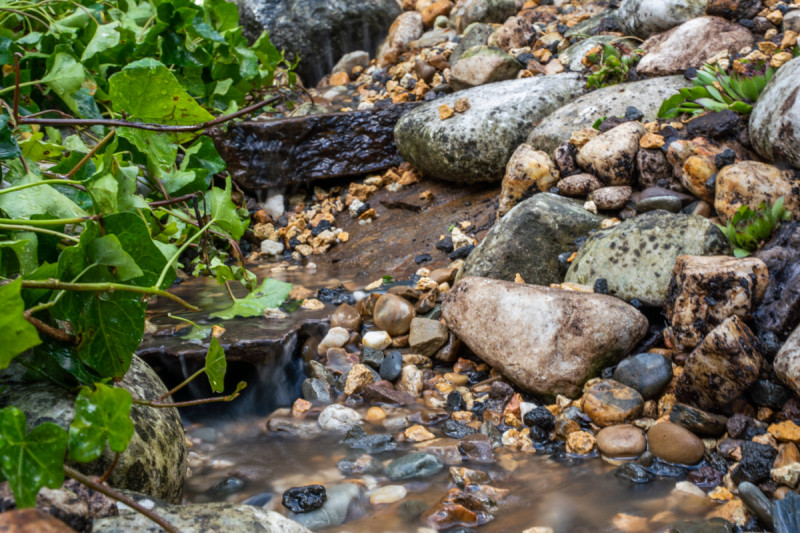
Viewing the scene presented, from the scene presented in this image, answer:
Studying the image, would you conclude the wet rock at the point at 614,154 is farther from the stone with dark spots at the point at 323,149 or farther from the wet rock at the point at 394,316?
the stone with dark spots at the point at 323,149

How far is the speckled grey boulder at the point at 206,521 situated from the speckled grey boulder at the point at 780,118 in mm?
3157

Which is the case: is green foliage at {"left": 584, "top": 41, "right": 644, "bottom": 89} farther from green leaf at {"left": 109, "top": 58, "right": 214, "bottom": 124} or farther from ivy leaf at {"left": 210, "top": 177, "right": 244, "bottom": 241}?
green leaf at {"left": 109, "top": 58, "right": 214, "bottom": 124}

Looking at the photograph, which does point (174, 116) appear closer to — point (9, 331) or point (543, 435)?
point (9, 331)

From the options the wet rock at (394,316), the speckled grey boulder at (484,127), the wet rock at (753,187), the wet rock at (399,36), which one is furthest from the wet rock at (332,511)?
the wet rock at (399,36)

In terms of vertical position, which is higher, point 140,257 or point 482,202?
point 140,257

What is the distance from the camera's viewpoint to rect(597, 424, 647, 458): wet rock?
2537 mm

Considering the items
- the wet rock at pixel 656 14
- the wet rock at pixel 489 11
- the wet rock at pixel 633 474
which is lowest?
the wet rock at pixel 633 474

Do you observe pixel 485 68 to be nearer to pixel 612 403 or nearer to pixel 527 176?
pixel 527 176

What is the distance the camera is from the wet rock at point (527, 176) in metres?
4.46

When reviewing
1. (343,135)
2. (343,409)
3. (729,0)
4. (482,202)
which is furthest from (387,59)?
(343,409)

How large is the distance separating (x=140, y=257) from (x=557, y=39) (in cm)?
623

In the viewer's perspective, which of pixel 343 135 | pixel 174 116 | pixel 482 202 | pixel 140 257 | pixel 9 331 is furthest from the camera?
pixel 343 135

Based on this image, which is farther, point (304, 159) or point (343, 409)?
point (304, 159)

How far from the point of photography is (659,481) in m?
2.37
